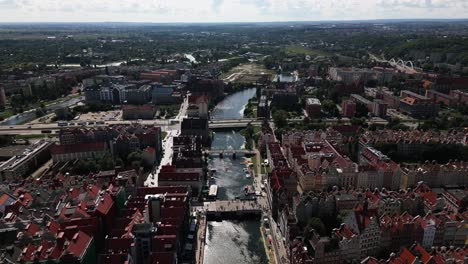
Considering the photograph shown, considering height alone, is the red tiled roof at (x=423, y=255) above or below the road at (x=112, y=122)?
above

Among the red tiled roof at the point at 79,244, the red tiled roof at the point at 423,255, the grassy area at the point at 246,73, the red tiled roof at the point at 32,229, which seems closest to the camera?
the red tiled roof at the point at 79,244

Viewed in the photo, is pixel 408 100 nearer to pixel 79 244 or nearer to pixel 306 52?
pixel 79 244

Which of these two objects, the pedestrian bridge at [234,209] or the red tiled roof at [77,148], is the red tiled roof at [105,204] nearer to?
the pedestrian bridge at [234,209]

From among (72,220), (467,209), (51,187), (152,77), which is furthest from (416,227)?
(152,77)

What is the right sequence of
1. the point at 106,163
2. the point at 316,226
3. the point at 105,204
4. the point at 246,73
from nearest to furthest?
the point at 316,226 → the point at 105,204 → the point at 106,163 → the point at 246,73

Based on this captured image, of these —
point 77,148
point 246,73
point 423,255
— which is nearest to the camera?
point 423,255

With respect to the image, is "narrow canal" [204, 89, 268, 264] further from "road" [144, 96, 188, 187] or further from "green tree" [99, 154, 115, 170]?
"green tree" [99, 154, 115, 170]

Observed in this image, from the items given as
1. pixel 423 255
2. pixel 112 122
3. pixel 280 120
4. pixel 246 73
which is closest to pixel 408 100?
pixel 280 120

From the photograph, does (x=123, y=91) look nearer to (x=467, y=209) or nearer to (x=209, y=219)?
(x=209, y=219)

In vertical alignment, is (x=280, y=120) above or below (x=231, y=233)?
above

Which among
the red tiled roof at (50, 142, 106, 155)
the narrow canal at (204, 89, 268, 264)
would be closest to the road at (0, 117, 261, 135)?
the narrow canal at (204, 89, 268, 264)

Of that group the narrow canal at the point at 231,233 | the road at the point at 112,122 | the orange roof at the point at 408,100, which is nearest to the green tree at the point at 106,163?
the narrow canal at the point at 231,233
